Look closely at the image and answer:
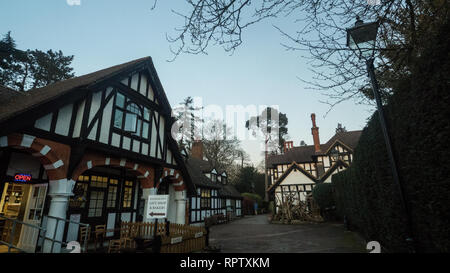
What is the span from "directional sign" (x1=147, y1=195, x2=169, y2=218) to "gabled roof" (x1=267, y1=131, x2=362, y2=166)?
24.5 m

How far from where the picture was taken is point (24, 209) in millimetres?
8250

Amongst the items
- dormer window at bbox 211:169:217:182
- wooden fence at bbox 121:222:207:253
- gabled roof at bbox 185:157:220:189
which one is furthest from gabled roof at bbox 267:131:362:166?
wooden fence at bbox 121:222:207:253

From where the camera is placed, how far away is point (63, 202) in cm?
694

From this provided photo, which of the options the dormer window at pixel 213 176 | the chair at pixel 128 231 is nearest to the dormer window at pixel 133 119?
the chair at pixel 128 231

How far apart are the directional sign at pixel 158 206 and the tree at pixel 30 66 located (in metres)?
24.8

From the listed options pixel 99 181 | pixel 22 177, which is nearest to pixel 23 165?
pixel 22 177

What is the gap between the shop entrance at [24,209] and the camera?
763 cm

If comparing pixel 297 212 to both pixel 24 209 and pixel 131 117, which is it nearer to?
pixel 131 117
